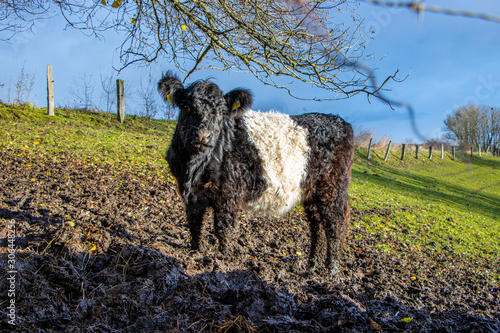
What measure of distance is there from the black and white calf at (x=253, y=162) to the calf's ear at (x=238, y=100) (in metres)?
0.01

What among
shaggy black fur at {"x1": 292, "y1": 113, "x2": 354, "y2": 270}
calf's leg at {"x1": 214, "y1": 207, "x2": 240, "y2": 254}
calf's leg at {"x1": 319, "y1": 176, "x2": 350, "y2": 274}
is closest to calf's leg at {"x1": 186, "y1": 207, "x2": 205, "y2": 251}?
calf's leg at {"x1": 214, "y1": 207, "x2": 240, "y2": 254}

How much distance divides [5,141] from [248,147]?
29.9 feet

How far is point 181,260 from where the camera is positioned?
364 cm

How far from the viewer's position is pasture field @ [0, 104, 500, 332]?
255 cm

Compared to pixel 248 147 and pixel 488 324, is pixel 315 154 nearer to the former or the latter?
pixel 248 147

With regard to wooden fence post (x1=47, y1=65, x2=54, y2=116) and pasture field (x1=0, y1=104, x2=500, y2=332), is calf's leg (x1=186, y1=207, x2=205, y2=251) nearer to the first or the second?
pasture field (x1=0, y1=104, x2=500, y2=332)

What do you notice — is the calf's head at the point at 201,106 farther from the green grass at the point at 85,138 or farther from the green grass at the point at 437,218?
the green grass at the point at 85,138

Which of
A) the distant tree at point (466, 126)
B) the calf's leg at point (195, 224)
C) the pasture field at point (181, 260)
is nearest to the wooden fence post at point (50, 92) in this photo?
the pasture field at point (181, 260)

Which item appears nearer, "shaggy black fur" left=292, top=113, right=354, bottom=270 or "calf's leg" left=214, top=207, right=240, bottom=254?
"calf's leg" left=214, top=207, right=240, bottom=254

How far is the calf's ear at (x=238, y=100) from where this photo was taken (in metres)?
4.43

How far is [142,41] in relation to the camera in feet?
20.3

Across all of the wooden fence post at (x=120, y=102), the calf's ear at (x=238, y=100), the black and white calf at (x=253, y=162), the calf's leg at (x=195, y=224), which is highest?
the wooden fence post at (x=120, y=102)

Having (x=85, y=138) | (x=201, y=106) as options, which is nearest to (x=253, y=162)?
(x=201, y=106)

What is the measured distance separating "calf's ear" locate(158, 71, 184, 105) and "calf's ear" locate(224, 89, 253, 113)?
0.70 m
